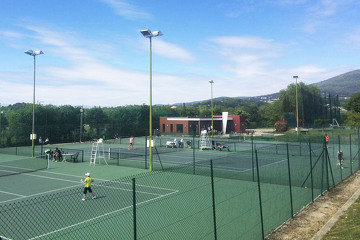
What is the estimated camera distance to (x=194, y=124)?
203ft

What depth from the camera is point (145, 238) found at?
29.3ft

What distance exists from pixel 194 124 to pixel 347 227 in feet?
174

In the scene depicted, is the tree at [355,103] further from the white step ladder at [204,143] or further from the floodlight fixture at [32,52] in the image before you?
the floodlight fixture at [32,52]

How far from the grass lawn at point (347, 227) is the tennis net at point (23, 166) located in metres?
20.4

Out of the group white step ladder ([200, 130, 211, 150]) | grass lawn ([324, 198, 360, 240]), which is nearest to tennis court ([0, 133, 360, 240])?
grass lawn ([324, 198, 360, 240])

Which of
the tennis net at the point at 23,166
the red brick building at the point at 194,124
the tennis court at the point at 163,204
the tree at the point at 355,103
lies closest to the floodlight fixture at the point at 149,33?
the tennis court at the point at 163,204

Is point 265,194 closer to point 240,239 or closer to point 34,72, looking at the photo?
point 240,239

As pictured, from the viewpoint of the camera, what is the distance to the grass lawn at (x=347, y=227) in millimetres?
8344

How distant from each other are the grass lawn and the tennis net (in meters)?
20.4

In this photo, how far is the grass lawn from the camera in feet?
27.4

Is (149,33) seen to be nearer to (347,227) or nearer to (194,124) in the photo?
(347,227)

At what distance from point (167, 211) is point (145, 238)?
3012mm

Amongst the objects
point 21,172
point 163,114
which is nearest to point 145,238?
point 21,172

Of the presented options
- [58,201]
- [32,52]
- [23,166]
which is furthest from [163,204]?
[32,52]
